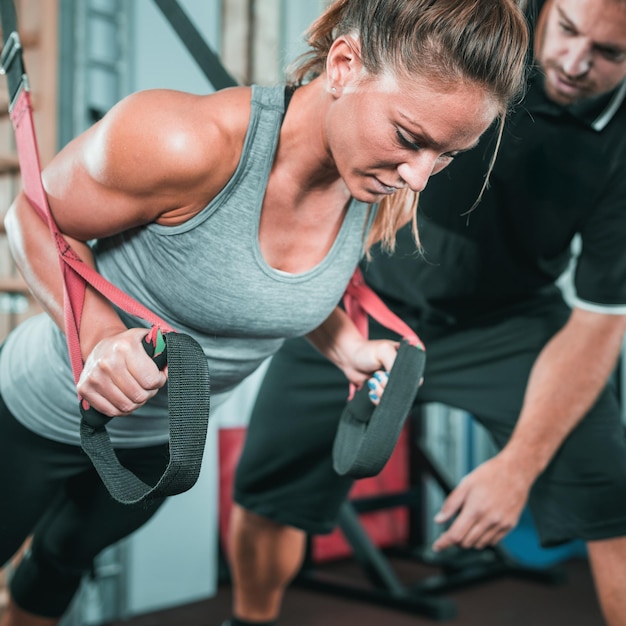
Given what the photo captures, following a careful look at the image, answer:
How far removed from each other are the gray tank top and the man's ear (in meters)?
0.08

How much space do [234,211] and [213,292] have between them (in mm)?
89

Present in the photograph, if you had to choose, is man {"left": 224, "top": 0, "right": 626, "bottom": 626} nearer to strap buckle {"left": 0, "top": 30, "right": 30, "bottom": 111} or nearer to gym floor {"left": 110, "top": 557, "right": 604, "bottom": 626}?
strap buckle {"left": 0, "top": 30, "right": 30, "bottom": 111}

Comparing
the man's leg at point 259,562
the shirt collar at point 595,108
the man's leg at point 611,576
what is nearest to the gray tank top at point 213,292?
the shirt collar at point 595,108

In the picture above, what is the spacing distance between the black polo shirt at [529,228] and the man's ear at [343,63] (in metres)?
0.23

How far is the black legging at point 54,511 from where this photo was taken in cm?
92

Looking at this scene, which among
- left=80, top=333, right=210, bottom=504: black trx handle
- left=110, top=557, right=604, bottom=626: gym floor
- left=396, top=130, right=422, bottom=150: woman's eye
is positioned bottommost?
left=110, top=557, right=604, bottom=626: gym floor

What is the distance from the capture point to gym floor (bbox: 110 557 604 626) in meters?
2.17

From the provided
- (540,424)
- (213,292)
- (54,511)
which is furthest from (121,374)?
(540,424)

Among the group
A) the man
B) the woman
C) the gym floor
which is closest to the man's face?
the man

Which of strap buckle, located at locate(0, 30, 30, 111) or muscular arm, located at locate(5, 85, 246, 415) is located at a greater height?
strap buckle, located at locate(0, 30, 30, 111)

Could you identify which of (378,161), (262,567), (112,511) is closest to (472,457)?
(262,567)

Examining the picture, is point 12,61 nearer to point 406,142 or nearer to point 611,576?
point 406,142

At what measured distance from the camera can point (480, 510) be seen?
3.52 feet

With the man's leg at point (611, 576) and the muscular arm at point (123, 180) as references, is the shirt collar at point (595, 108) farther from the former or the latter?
the man's leg at point (611, 576)
